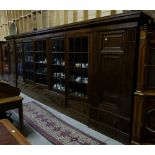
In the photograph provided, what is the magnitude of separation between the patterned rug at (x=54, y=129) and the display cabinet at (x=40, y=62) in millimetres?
943

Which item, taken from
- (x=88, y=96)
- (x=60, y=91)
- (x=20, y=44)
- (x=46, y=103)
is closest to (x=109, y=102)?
(x=88, y=96)

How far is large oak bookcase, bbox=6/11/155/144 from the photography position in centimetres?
240

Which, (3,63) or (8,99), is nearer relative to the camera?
(8,99)

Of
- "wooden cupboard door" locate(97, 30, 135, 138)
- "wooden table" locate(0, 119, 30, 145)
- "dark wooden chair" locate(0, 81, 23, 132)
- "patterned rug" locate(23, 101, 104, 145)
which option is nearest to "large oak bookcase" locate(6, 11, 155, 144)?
"wooden cupboard door" locate(97, 30, 135, 138)

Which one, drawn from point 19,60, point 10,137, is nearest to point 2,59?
point 19,60

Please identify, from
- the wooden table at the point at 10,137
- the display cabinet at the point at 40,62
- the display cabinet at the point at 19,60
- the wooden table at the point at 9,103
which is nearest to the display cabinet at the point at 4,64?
the display cabinet at the point at 19,60

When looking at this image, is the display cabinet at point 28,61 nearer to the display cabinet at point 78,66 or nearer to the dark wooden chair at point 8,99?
the display cabinet at point 78,66

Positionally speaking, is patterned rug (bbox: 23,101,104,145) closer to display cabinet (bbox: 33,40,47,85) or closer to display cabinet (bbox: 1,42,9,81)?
display cabinet (bbox: 33,40,47,85)

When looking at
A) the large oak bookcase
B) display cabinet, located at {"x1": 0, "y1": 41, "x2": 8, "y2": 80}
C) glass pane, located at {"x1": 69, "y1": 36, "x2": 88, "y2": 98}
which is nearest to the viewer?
the large oak bookcase

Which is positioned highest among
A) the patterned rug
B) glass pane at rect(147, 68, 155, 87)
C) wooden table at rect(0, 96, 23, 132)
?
glass pane at rect(147, 68, 155, 87)

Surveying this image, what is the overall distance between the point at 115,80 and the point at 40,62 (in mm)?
2579

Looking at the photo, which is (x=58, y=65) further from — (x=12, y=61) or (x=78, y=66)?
(x=12, y=61)

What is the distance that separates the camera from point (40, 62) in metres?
4.62

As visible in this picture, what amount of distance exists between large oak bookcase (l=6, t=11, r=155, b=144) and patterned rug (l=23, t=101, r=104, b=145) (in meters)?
0.33
